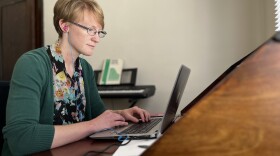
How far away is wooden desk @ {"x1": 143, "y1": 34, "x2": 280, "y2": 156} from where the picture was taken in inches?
15.1

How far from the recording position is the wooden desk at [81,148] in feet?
2.51

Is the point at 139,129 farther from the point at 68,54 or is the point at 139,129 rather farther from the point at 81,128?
the point at 68,54

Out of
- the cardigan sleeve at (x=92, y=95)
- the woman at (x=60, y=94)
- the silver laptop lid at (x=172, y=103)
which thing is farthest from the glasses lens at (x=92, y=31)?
the silver laptop lid at (x=172, y=103)

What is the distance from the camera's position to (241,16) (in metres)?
2.54

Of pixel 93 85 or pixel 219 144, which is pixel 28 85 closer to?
pixel 93 85

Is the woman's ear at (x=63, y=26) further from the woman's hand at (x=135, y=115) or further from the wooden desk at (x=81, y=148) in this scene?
the wooden desk at (x=81, y=148)

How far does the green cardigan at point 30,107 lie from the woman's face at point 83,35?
0.14 m

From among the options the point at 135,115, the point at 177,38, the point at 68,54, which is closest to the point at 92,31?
the point at 68,54

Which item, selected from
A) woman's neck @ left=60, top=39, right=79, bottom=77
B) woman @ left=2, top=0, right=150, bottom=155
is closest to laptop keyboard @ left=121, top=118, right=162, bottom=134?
woman @ left=2, top=0, right=150, bottom=155

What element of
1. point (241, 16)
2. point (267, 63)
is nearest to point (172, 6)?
point (241, 16)

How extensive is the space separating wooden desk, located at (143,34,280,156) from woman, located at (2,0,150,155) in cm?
55

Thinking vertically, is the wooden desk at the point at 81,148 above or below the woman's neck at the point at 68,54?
below

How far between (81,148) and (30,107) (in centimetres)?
22

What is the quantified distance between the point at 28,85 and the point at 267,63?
772 millimetres
